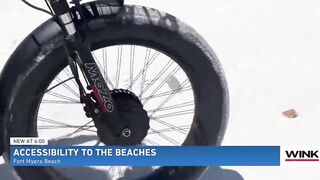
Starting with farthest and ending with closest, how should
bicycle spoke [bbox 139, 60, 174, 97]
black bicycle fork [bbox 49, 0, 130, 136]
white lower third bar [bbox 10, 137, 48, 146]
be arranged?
bicycle spoke [bbox 139, 60, 174, 97] → white lower third bar [bbox 10, 137, 48, 146] → black bicycle fork [bbox 49, 0, 130, 136]

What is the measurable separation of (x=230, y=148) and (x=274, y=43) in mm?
1146

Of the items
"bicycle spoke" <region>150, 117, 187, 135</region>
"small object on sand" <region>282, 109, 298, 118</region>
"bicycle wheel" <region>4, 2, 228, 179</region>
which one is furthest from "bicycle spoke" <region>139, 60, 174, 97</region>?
"small object on sand" <region>282, 109, 298, 118</region>

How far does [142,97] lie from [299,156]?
3.05 ft

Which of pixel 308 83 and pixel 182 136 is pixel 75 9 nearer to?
pixel 182 136

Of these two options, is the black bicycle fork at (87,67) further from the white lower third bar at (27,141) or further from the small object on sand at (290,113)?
the small object on sand at (290,113)

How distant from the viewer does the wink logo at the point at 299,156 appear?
266 cm

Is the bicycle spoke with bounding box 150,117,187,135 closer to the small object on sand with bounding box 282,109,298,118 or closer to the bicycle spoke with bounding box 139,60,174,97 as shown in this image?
the bicycle spoke with bounding box 139,60,174,97

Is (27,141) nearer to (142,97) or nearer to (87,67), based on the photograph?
(87,67)

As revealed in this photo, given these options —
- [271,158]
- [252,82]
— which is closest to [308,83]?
[252,82]

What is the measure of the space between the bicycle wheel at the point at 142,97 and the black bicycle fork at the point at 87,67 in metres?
0.05

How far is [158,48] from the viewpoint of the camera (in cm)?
229

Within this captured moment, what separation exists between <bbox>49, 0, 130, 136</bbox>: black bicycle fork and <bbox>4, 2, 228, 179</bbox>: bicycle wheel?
5cm

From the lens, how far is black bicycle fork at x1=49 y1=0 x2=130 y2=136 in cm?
213

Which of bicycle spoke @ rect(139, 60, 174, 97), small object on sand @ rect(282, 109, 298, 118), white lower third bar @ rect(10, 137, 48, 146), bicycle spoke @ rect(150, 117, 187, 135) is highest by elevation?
bicycle spoke @ rect(139, 60, 174, 97)
